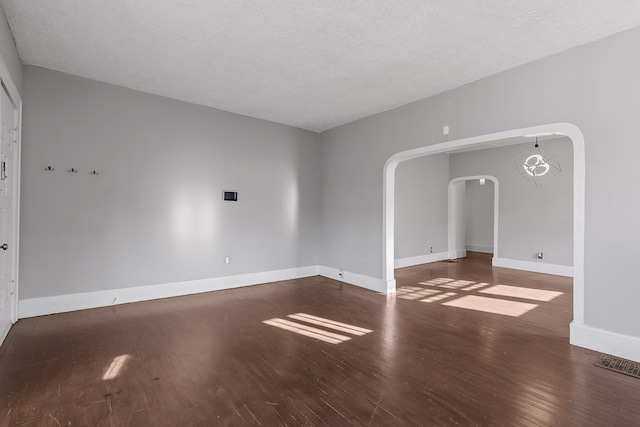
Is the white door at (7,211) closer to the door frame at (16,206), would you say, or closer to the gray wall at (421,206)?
the door frame at (16,206)

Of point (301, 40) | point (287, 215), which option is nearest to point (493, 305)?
point (287, 215)

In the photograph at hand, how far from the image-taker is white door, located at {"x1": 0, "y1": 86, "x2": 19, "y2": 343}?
3.01 meters

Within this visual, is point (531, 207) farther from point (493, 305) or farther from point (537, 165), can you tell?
point (493, 305)

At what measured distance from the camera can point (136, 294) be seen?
4.43 meters

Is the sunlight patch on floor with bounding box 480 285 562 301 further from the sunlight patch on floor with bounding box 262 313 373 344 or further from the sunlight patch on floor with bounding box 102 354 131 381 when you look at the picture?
the sunlight patch on floor with bounding box 102 354 131 381

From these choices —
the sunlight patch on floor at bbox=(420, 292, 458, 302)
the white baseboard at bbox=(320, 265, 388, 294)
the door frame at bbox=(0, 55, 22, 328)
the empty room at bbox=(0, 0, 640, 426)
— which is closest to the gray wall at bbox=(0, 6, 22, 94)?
the empty room at bbox=(0, 0, 640, 426)

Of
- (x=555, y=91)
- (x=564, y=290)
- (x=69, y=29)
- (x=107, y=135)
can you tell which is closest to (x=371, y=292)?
(x=564, y=290)

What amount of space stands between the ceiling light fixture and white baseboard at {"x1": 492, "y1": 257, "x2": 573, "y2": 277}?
5.85ft

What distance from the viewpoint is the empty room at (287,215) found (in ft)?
7.69

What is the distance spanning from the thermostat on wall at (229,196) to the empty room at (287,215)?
0.12 ft

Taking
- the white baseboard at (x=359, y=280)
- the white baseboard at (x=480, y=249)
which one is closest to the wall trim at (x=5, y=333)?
the white baseboard at (x=359, y=280)

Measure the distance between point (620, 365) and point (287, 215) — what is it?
483 cm

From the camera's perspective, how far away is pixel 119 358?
110 inches

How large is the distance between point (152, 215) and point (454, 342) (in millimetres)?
4268
